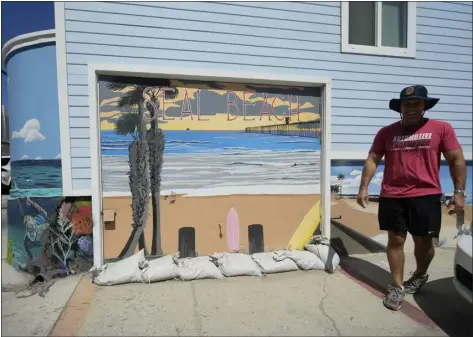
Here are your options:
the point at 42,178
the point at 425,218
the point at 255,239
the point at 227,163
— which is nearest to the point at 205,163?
the point at 227,163

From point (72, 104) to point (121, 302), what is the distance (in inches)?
84.6

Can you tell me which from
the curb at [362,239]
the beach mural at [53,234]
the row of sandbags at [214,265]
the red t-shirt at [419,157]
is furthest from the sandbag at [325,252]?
the beach mural at [53,234]

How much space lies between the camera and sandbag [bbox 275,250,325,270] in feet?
12.3

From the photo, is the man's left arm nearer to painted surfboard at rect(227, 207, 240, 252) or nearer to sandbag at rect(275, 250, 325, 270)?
sandbag at rect(275, 250, 325, 270)

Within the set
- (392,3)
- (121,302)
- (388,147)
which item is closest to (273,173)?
(388,147)

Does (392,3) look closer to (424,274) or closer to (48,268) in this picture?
(424,274)

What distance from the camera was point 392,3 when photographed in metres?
4.54

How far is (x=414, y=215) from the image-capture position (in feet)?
9.48

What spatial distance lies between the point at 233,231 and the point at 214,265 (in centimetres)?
60

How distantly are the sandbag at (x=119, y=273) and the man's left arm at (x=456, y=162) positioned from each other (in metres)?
3.08

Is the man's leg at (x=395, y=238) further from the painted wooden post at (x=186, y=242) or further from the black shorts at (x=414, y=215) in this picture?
the painted wooden post at (x=186, y=242)

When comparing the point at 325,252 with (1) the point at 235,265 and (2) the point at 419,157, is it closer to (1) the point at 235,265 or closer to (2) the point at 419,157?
(1) the point at 235,265

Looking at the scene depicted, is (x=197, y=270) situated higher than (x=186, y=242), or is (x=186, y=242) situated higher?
(x=186, y=242)

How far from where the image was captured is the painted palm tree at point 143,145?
12.2 ft
